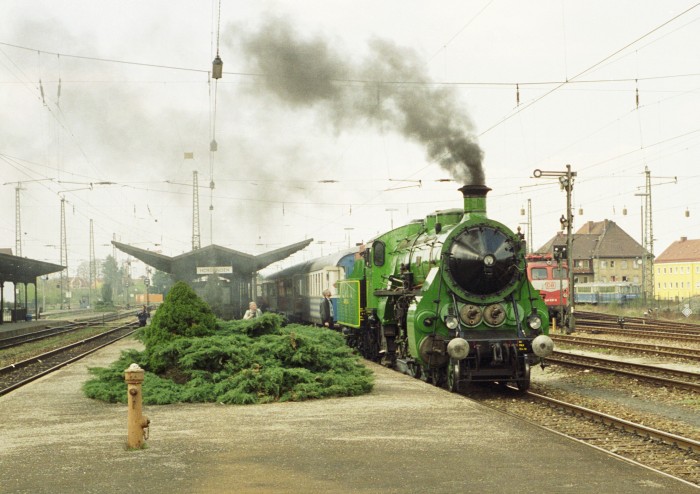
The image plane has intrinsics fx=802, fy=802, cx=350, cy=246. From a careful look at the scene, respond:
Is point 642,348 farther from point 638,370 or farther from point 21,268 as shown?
point 21,268

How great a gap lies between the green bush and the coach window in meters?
3.62

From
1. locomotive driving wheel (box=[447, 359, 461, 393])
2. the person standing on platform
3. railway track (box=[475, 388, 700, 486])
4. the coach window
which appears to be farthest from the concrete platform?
the person standing on platform

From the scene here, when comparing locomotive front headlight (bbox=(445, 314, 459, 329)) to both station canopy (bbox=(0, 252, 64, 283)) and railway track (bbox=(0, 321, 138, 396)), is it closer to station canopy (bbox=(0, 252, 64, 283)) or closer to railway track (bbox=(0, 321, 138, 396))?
railway track (bbox=(0, 321, 138, 396))

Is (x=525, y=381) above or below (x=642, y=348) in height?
above

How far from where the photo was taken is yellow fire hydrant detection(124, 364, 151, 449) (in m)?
9.01

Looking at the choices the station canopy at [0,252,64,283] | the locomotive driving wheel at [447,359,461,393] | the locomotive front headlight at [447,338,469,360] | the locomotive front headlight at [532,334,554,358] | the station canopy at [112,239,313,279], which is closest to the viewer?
the locomotive front headlight at [447,338,469,360]

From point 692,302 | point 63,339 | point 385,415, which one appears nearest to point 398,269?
point 385,415

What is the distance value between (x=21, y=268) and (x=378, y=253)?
2704cm

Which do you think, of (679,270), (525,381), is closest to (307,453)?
(525,381)

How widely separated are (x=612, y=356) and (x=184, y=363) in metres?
13.4

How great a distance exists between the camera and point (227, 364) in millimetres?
13789

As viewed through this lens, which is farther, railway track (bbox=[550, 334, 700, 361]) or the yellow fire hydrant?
railway track (bbox=[550, 334, 700, 361])

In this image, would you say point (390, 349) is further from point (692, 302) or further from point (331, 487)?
point (692, 302)

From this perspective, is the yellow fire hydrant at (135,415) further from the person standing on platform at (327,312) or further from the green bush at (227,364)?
the person standing on platform at (327,312)
